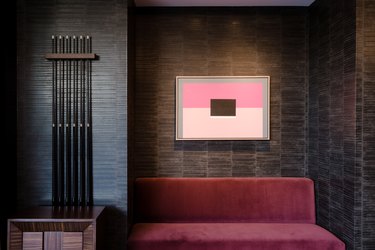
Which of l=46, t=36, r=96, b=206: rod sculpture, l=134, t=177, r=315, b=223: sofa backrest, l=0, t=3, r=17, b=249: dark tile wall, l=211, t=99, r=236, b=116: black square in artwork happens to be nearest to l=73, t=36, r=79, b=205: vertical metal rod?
l=46, t=36, r=96, b=206: rod sculpture

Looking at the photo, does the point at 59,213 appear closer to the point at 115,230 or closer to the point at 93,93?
the point at 115,230

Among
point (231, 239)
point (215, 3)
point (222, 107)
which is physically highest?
point (215, 3)

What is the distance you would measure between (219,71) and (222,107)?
0.36 m

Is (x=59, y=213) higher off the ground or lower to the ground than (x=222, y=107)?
lower

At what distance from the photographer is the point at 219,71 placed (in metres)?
3.17

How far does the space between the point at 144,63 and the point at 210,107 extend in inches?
31.2

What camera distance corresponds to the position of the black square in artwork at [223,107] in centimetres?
313

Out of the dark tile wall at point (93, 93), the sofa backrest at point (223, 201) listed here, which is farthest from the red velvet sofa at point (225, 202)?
the dark tile wall at point (93, 93)

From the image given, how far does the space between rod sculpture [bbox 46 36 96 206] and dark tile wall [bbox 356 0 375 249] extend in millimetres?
2100

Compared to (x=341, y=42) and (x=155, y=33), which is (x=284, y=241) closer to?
(x=341, y=42)

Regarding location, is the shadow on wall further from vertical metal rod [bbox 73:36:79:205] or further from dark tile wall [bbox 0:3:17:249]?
dark tile wall [bbox 0:3:17:249]

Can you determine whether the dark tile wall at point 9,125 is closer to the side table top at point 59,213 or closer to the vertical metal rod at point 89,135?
the side table top at point 59,213

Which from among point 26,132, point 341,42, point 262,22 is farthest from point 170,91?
point 341,42

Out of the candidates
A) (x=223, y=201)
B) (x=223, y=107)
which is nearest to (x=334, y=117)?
(x=223, y=107)
